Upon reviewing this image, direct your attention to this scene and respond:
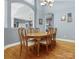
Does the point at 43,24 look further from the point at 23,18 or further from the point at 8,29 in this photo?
the point at 8,29

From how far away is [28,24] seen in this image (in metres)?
6.27

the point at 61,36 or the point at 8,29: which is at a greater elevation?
the point at 8,29

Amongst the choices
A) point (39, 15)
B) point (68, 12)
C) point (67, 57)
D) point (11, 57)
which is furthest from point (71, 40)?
point (11, 57)

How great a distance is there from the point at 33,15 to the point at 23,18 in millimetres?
1021

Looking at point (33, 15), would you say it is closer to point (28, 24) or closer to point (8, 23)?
point (28, 24)

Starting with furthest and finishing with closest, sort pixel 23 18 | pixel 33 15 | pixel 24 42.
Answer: pixel 33 15 → pixel 23 18 → pixel 24 42

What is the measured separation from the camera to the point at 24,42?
363 cm

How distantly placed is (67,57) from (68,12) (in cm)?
370

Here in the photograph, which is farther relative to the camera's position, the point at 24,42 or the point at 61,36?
the point at 61,36

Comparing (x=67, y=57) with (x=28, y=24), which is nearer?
(x=67, y=57)

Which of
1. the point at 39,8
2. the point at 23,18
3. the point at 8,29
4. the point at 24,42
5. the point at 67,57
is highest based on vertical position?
the point at 39,8
